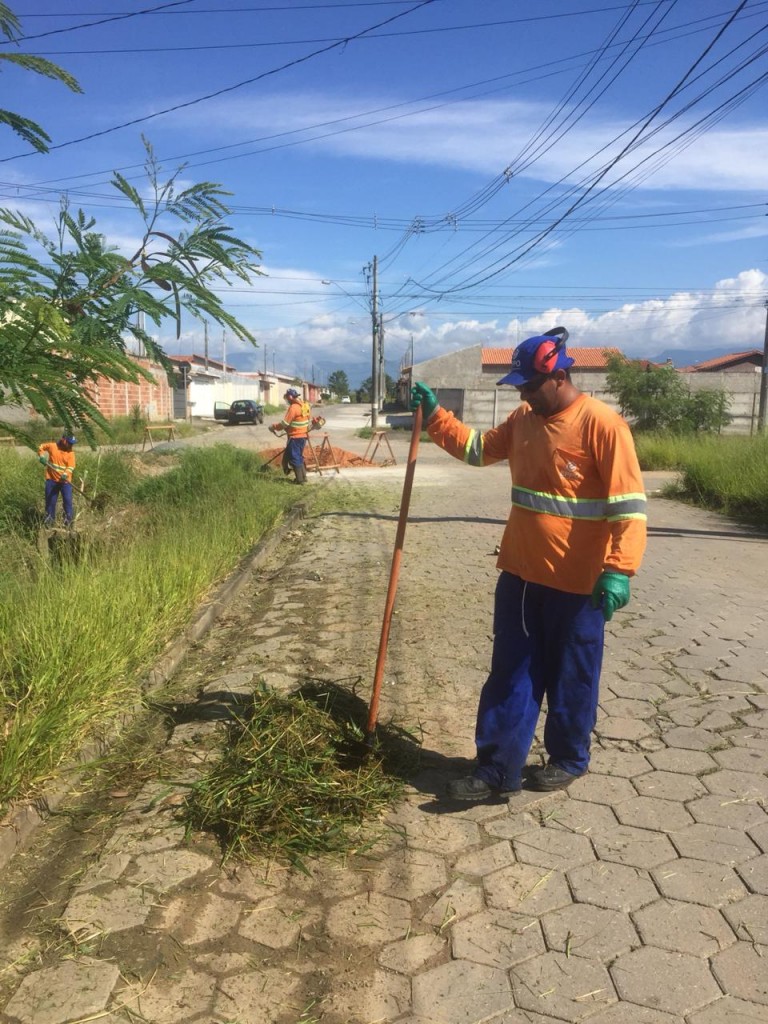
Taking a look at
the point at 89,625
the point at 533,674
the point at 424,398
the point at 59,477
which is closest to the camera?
the point at 533,674

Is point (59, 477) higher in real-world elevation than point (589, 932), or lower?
higher

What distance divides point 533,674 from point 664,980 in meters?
1.24

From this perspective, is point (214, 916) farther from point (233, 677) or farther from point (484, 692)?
point (233, 677)

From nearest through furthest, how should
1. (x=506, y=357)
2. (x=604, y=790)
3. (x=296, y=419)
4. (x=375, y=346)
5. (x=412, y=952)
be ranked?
(x=412, y=952), (x=604, y=790), (x=296, y=419), (x=375, y=346), (x=506, y=357)

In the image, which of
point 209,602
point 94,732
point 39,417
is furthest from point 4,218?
point 209,602

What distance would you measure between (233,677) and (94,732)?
1122 mm

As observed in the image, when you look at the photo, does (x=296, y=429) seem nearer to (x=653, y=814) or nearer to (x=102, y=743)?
(x=102, y=743)

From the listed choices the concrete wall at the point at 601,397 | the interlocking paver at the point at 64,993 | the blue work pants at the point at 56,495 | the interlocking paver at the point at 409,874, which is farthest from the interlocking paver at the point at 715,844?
the concrete wall at the point at 601,397

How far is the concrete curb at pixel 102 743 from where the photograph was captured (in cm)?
309

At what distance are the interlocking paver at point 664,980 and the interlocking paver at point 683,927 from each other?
4 cm

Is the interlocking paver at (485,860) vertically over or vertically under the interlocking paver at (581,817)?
under

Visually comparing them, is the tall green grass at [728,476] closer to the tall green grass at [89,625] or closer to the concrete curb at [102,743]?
the tall green grass at [89,625]

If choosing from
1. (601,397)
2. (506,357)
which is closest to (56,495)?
(601,397)

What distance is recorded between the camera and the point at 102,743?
3879 millimetres
